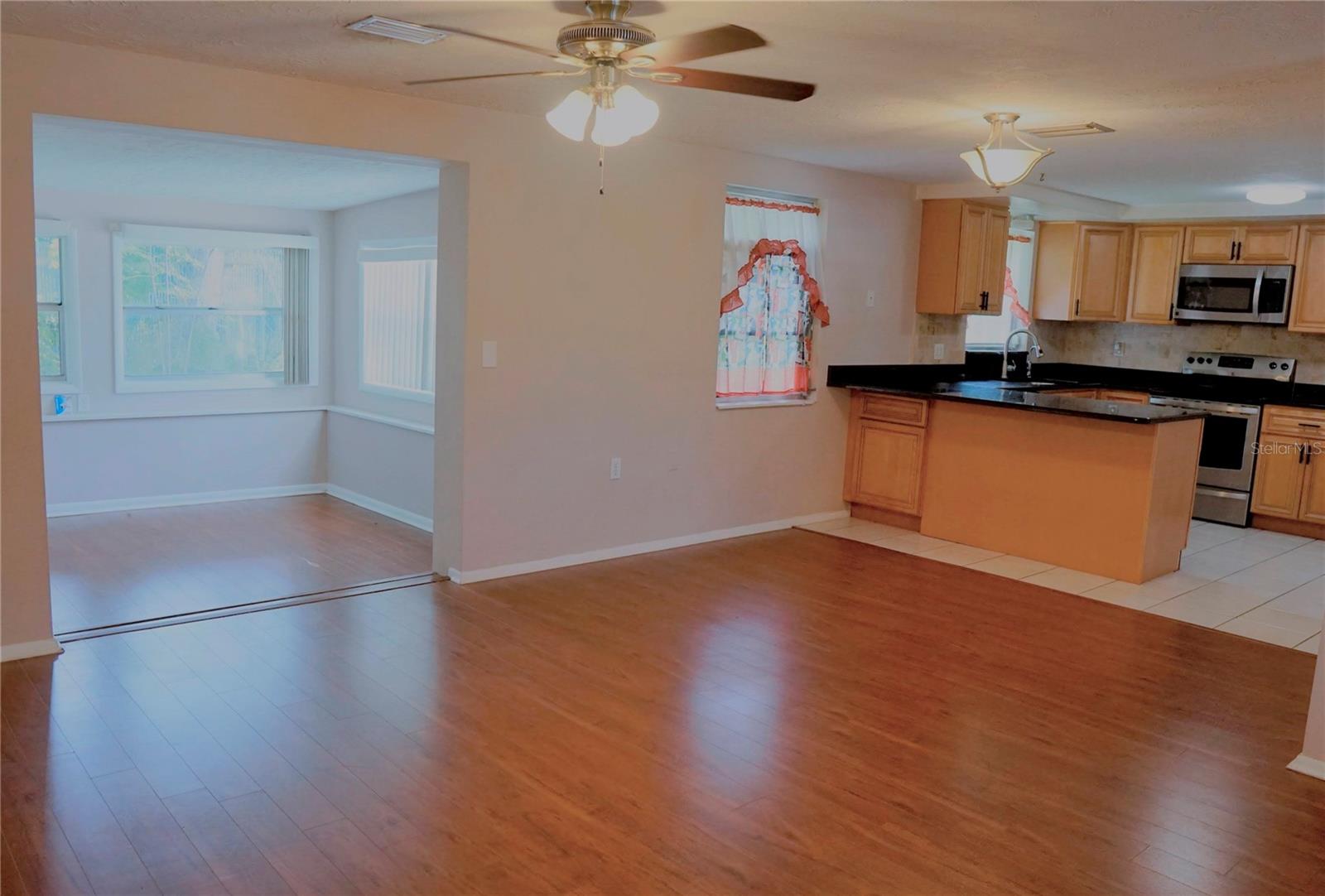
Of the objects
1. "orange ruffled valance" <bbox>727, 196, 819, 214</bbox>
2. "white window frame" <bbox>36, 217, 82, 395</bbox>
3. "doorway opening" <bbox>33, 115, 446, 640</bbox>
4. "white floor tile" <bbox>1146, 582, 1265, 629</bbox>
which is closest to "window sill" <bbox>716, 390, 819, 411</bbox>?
"orange ruffled valance" <bbox>727, 196, 819, 214</bbox>

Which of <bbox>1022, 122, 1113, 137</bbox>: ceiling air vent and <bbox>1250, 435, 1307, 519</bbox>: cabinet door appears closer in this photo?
<bbox>1022, 122, 1113, 137</bbox>: ceiling air vent

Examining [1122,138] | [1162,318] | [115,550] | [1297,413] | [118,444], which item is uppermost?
[1122,138]

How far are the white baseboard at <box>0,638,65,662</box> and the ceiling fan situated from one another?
2.59 meters

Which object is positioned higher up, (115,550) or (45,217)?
(45,217)

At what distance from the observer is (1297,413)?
656cm

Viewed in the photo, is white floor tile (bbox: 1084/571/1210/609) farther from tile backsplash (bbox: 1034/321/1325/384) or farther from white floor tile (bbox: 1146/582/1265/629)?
tile backsplash (bbox: 1034/321/1325/384)

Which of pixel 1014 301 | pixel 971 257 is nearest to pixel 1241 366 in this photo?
pixel 1014 301

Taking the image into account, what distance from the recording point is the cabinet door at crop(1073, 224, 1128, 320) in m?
7.59

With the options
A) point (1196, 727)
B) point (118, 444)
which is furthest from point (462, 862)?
point (118, 444)

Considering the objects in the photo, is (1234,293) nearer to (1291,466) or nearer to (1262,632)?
(1291,466)

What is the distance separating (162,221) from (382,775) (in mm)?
5447

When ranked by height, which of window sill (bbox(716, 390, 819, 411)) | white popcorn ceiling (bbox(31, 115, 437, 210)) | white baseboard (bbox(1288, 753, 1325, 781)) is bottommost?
white baseboard (bbox(1288, 753, 1325, 781))

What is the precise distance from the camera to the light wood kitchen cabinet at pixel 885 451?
20.7 feet

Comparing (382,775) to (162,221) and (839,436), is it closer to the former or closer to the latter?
(839,436)
